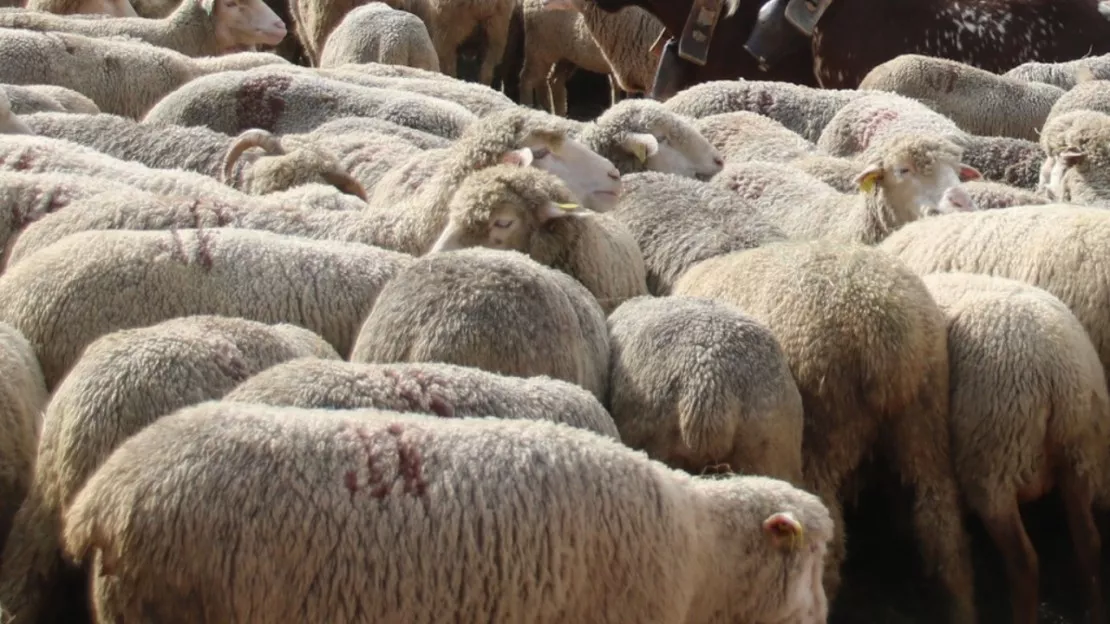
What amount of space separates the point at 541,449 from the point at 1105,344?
7.35 ft

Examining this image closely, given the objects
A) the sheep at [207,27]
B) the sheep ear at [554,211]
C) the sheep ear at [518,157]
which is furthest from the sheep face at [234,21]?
the sheep ear at [554,211]

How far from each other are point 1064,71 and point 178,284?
5.61 meters

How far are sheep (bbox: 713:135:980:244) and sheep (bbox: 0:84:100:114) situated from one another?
3.12 meters

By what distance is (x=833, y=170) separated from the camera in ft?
21.5

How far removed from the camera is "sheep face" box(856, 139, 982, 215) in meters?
5.67

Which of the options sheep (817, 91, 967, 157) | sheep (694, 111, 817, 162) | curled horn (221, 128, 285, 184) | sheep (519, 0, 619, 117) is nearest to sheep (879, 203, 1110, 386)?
sheep (694, 111, 817, 162)

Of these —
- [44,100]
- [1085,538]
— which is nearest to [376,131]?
[44,100]

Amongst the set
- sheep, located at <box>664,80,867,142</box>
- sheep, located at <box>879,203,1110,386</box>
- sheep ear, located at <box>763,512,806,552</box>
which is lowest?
sheep, located at <box>664,80,867,142</box>

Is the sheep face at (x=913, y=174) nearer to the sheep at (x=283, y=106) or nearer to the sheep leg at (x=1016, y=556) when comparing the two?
the sheep leg at (x=1016, y=556)

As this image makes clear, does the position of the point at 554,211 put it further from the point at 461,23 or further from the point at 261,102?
the point at 461,23

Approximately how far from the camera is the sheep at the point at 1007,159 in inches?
263

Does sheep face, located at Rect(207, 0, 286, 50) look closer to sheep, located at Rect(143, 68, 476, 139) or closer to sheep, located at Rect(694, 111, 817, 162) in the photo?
Result: sheep, located at Rect(143, 68, 476, 139)

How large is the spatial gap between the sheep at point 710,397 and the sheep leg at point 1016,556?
0.63 metres

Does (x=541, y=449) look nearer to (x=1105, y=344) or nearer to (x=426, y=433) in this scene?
(x=426, y=433)
